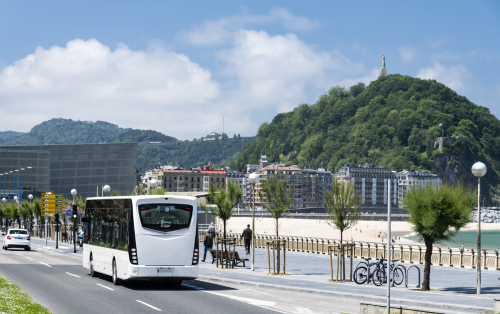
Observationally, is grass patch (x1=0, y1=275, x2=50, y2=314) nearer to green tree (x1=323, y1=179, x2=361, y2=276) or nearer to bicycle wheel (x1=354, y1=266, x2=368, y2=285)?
bicycle wheel (x1=354, y1=266, x2=368, y2=285)

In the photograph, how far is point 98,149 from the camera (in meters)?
128

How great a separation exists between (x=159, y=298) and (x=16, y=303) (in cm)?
460

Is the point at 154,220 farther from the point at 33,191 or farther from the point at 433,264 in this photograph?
the point at 33,191

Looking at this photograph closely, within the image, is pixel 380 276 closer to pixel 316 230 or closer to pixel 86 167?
pixel 316 230

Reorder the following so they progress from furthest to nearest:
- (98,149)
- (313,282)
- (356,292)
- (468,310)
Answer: (98,149) → (313,282) → (356,292) → (468,310)

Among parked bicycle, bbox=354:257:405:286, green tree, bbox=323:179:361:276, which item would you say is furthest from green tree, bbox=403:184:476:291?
green tree, bbox=323:179:361:276

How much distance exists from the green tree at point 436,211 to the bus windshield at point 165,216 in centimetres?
684

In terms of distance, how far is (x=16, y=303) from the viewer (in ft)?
46.2

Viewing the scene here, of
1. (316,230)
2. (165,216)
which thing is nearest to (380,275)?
(165,216)

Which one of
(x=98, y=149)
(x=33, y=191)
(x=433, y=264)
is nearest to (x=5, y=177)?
(x=33, y=191)

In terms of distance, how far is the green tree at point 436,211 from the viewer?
2009 cm

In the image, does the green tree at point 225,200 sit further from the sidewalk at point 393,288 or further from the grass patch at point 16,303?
the grass patch at point 16,303

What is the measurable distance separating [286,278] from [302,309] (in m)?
8.21

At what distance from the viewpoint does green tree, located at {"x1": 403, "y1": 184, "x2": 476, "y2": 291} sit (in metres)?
20.1
